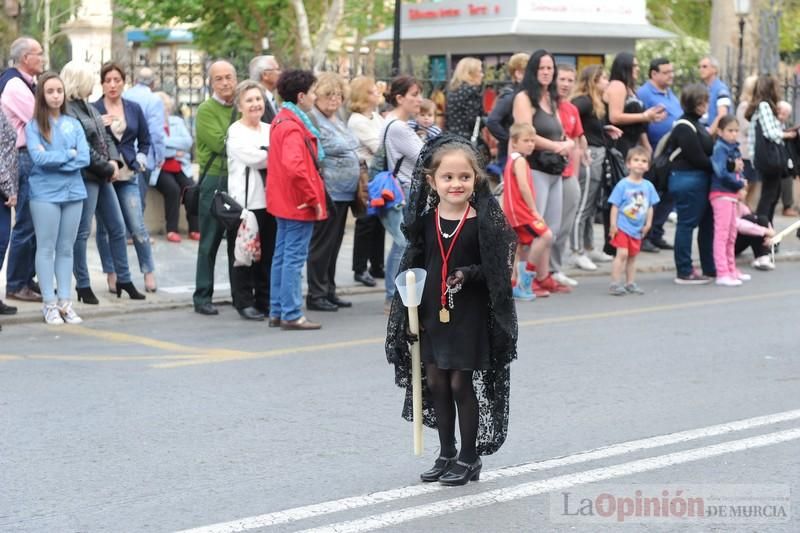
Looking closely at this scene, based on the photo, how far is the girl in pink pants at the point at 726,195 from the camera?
42.7 ft

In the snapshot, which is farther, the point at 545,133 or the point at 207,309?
the point at 545,133

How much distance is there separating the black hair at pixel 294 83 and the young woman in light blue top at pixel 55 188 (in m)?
1.52

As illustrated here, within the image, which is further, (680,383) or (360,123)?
(360,123)

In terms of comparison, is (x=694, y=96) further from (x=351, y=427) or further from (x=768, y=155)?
(x=351, y=427)

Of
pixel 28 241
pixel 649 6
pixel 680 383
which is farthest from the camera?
pixel 649 6

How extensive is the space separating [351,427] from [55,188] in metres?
4.14

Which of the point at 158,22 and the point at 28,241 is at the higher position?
the point at 158,22

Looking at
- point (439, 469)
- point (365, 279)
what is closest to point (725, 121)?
point (365, 279)

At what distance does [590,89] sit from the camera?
14156 millimetres

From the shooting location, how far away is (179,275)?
1303 centimetres

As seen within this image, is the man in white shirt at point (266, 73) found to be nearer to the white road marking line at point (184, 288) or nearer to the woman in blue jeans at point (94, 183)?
the woman in blue jeans at point (94, 183)

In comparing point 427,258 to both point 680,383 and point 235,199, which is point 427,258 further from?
point 235,199

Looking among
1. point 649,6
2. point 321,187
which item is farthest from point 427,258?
point 649,6

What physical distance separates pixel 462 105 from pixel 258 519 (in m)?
8.73
